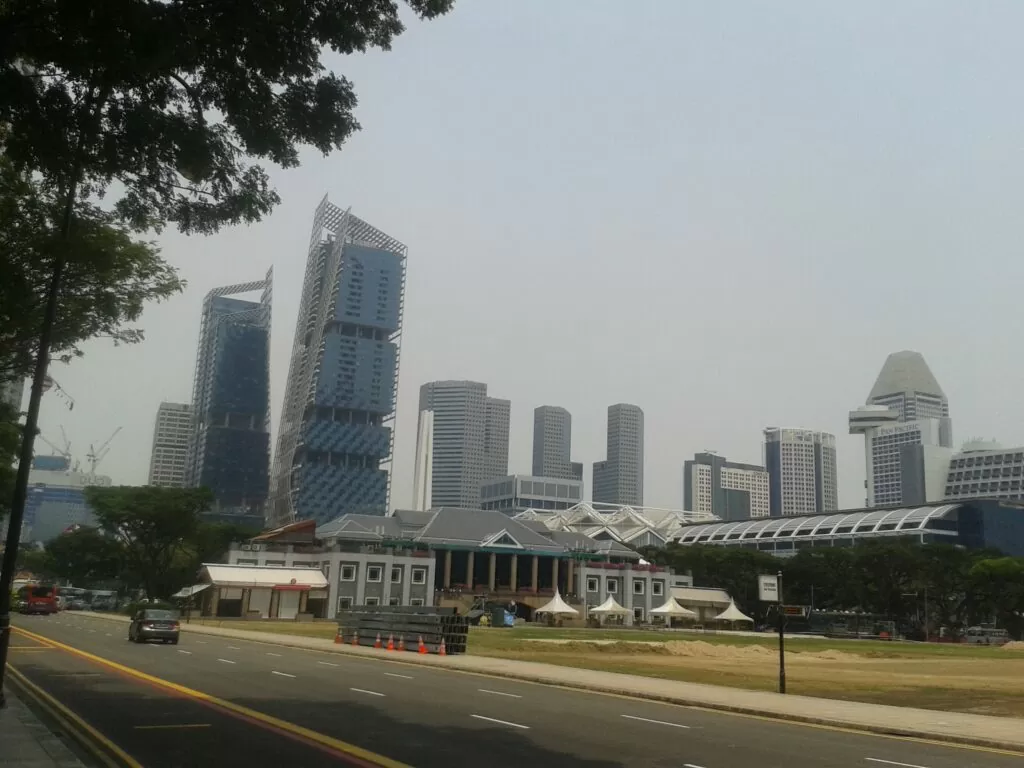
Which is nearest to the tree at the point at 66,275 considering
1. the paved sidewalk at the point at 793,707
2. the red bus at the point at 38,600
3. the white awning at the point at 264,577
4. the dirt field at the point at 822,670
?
the paved sidewalk at the point at 793,707

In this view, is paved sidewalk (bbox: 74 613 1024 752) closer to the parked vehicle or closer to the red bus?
the parked vehicle

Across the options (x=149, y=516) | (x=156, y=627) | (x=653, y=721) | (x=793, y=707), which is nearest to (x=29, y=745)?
(x=653, y=721)

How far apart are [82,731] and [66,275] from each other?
35.8 feet

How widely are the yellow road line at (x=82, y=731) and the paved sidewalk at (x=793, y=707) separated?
13.2m

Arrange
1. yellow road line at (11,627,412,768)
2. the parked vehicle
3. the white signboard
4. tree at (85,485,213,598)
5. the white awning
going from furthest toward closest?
the white awning, tree at (85,485,213,598), the parked vehicle, the white signboard, yellow road line at (11,627,412,768)

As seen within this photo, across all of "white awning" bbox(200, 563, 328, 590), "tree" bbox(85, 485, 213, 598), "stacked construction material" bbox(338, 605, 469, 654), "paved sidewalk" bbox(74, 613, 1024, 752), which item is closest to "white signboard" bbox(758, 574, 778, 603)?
"paved sidewalk" bbox(74, 613, 1024, 752)

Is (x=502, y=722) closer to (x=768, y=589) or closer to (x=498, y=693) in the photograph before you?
(x=498, y=693)

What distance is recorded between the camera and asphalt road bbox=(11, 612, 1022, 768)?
13.5 meters

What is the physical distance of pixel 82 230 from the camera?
63.1ft

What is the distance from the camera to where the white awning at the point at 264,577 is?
305 ft

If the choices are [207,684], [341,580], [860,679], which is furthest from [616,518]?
[207,684]

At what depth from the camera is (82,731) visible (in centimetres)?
1520

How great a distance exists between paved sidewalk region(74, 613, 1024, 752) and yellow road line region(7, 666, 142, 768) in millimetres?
13206

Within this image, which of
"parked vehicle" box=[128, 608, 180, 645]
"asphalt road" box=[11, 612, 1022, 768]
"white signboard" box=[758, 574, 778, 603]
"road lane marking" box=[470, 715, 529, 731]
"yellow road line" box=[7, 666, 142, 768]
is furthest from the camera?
"parked vehicle" box=[128, 608, 180, 645]
